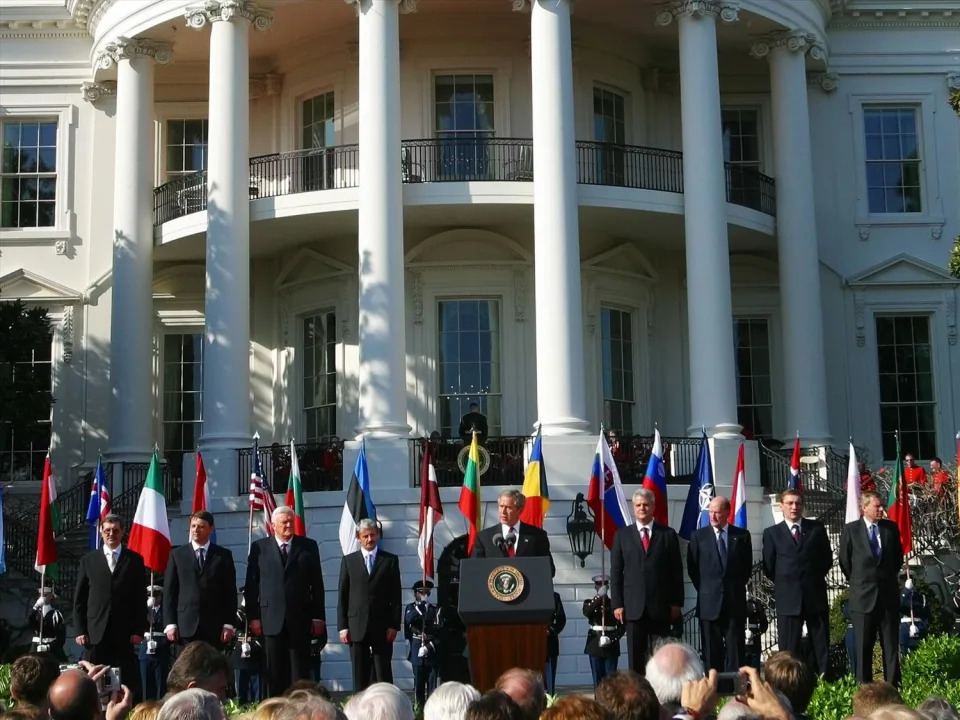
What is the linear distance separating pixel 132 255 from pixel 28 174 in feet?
13.3

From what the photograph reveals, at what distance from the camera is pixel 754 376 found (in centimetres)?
2911

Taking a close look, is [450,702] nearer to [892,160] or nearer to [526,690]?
[526,690]

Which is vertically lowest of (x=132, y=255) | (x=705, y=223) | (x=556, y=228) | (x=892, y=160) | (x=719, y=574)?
(x=719, y=574)

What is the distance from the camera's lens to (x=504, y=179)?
86.0 ft

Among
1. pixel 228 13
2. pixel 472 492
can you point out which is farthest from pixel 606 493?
pixel 228 13

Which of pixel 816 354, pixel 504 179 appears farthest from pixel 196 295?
pixel 816 354

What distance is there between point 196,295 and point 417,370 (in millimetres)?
4655

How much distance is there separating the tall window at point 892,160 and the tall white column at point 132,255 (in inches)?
510

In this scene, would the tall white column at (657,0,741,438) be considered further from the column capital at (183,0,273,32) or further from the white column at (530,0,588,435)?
the column capital at (183,0,273,32)

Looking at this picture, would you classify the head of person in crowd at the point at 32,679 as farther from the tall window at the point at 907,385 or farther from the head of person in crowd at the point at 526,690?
the tall window at the point at 907,385

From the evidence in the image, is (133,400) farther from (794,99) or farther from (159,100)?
(794,99)

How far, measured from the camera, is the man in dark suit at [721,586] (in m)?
15.5

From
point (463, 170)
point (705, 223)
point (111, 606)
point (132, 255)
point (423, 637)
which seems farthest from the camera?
point (132, 255)

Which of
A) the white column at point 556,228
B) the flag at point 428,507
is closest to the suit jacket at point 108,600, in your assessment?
the flag at point 428,507
